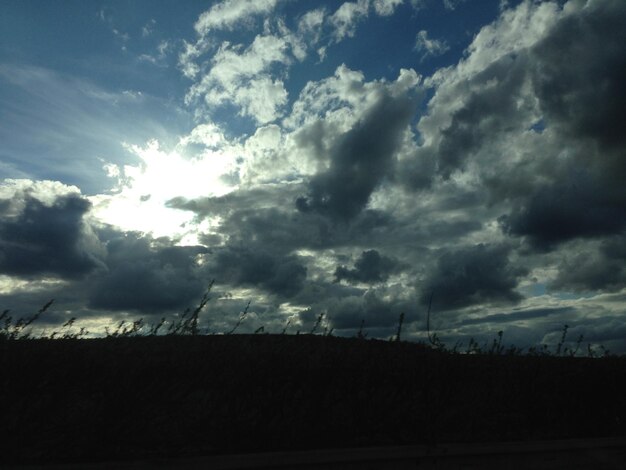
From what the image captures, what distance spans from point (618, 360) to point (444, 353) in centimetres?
740

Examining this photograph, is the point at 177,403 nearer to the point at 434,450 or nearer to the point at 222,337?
the point at 434,450

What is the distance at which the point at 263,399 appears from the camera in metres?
10.1

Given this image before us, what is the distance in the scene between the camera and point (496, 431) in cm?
1100

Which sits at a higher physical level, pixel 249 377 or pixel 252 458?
Answer: pixel 249 377

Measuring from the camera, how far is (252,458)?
24.3 feet

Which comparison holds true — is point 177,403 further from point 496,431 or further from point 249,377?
point 496,431

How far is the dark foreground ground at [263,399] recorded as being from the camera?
28.1 feet

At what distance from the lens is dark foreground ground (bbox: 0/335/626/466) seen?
337 inches

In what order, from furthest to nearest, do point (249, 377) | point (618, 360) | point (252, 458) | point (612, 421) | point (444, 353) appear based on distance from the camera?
point (618, 360) → point (444, 353) → point (612, 421) → point (249, 377) → point (252, 458)

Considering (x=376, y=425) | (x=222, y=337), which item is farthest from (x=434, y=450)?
(x=222, y=337)

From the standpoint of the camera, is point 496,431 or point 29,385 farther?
point 496,431

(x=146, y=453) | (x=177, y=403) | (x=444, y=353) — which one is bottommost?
(x=146, y=453)

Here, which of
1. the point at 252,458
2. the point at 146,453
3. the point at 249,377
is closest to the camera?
the point at 252,458

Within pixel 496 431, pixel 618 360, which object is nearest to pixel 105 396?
pixel 496 431
